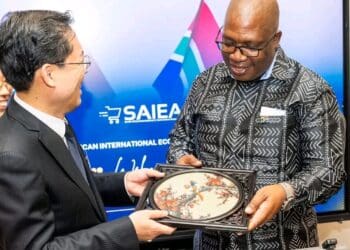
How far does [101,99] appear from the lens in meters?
2.33

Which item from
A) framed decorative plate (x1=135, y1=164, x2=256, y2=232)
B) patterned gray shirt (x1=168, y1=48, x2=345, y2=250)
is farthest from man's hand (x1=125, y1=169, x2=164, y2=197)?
patterned gray shirt (x1=168, y1=48, x2=345, y2=250)

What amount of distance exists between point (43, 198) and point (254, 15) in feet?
2.78

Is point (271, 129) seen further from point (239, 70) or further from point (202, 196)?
point (202, 196)

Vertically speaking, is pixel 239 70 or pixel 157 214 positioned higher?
pixel 239 70

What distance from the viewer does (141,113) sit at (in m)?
2.38

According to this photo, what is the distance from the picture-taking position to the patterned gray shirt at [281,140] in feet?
5.17

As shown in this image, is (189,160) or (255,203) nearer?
(255,203)

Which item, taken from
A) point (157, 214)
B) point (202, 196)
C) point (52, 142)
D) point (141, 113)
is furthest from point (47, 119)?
point (141, 113)

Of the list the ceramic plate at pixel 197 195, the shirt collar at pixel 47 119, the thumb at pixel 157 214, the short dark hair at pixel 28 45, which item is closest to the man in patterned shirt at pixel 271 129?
the ceramic plate at pixel 197 195

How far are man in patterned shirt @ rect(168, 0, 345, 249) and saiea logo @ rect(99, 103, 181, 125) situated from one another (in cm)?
66

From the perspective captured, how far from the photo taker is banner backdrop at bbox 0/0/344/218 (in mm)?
2289

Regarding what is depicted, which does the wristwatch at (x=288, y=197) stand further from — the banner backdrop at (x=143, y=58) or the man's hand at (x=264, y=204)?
the banner backdrop at (x=143, y=58)

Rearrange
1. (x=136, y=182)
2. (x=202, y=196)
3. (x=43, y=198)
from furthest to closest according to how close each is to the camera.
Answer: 1. (x=136, y=182)
2. (x=202, y=196)
3. (x=43, y=198)

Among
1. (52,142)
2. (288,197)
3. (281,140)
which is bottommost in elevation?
(288,197)
